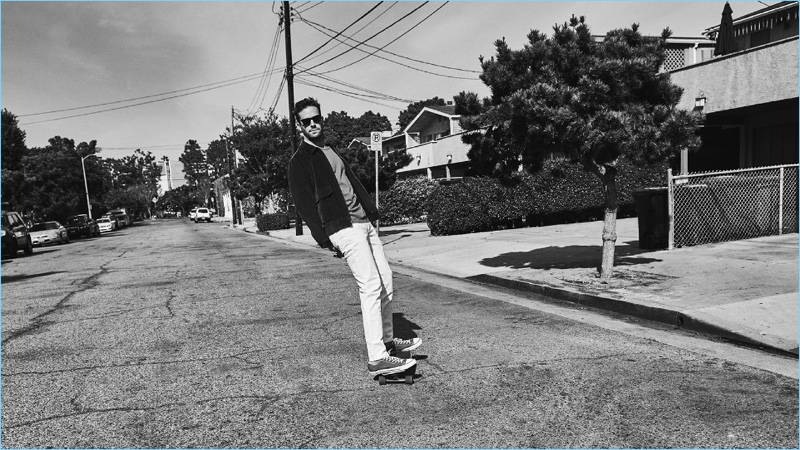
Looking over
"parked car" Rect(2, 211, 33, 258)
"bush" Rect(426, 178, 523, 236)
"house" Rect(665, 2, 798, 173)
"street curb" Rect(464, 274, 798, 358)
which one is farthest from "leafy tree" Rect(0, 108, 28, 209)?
"house" Rect(665, 2, 798, 173)

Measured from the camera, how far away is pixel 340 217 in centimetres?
377

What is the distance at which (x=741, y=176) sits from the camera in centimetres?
1052

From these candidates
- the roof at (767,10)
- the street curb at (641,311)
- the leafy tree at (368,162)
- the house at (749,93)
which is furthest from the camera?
the leafy tree at (368,162)

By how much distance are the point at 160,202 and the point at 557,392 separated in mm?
144237

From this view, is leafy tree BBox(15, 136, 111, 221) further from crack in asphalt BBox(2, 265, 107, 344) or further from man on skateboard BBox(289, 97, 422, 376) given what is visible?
man on skateboard BBox(289, 97, 422, 376)

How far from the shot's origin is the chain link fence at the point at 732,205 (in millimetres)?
9789

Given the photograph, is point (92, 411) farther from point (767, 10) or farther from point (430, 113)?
point (430, 113)

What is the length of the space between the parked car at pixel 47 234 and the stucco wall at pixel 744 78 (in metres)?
30.0

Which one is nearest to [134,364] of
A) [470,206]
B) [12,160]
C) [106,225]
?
[470,206]

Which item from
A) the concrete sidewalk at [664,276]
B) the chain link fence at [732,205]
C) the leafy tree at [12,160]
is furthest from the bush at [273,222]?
the chain link fence at [732,205]

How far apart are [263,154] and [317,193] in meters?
30.0

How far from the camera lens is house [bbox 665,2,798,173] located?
12.8 meters

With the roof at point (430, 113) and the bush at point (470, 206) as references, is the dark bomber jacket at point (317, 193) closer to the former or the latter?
the bush at point (470, 206)

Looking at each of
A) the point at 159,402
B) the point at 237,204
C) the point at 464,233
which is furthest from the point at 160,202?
the point at 159,402
